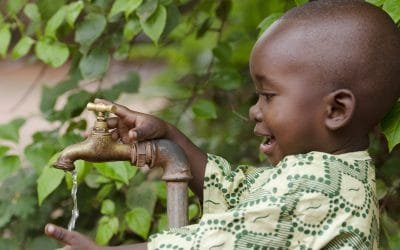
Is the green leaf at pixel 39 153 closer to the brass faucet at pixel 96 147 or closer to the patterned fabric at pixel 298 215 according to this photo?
the brass faucet at pixel 96 147

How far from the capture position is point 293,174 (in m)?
2.06

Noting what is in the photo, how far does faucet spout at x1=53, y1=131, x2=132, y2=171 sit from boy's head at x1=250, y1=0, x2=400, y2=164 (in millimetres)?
324

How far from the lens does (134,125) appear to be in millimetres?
2264

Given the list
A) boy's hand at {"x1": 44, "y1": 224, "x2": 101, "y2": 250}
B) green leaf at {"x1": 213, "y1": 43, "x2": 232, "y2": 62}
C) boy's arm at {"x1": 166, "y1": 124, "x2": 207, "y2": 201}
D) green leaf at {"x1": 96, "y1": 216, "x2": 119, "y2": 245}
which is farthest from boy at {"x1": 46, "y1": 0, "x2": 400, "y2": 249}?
green leaf at {"x1": 213, "y1": 43, "x2": 232, "y2": 62}

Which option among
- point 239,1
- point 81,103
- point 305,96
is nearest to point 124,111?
point 305,96

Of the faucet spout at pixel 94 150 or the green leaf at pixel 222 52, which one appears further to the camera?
the green leaf at pixel 222 52

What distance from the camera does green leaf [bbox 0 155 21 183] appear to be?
3.13 m

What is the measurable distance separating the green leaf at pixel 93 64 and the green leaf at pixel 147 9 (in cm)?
44

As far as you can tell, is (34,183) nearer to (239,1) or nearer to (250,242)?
(239,1)

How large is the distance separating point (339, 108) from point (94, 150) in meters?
0.55

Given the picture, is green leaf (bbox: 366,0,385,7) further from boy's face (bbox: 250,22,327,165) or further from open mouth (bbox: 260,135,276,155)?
open mouth (bbox: 260,135,276,155)

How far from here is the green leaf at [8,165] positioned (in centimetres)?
313

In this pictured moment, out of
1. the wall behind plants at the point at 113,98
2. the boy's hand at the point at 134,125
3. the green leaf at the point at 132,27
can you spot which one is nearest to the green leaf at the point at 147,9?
the wall behind plants at the point at 113,98

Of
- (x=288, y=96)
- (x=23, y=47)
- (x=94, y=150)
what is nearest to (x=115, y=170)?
(x=23, y=47)
